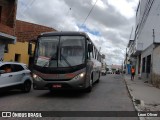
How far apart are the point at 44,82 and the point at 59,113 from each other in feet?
12.1

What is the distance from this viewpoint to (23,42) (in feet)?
112

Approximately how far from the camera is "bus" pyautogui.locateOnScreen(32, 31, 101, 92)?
1229 centimetres

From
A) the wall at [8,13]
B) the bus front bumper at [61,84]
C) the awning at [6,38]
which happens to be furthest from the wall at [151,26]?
the bus front bumper at [61,84]

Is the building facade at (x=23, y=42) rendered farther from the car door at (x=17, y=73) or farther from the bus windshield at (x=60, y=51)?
the bus windshield at (x=60, y=51)

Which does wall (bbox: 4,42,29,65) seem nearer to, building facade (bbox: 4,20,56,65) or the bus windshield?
building facade (bbox: 4,20,56,65)

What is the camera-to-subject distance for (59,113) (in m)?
8.88

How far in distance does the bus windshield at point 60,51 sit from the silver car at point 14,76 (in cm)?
161

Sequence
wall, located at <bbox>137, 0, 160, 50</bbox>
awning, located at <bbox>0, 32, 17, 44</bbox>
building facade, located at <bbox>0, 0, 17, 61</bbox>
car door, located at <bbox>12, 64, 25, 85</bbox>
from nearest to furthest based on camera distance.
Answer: car door, located at <bbox>12, 64, 25, 85</bbox> → awning, located at <bbox>0, 32, 17, 44</bbox> → building facade, located at <bbox>0, 0, 17, 61</bbox> → wall, located at <bbox>137, 0, 160, 50</bbox>

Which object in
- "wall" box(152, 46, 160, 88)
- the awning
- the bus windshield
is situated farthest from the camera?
the awning

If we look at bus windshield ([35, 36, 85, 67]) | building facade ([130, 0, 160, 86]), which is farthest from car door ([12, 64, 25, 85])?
building facade ([130, 0, 160, 86])

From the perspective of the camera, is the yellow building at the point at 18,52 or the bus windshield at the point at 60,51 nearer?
the bus windshield at the point at 60,51

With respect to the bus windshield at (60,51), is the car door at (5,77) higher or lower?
lower

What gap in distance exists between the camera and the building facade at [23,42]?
102 feet

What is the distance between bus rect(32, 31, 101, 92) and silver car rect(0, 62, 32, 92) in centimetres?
138
